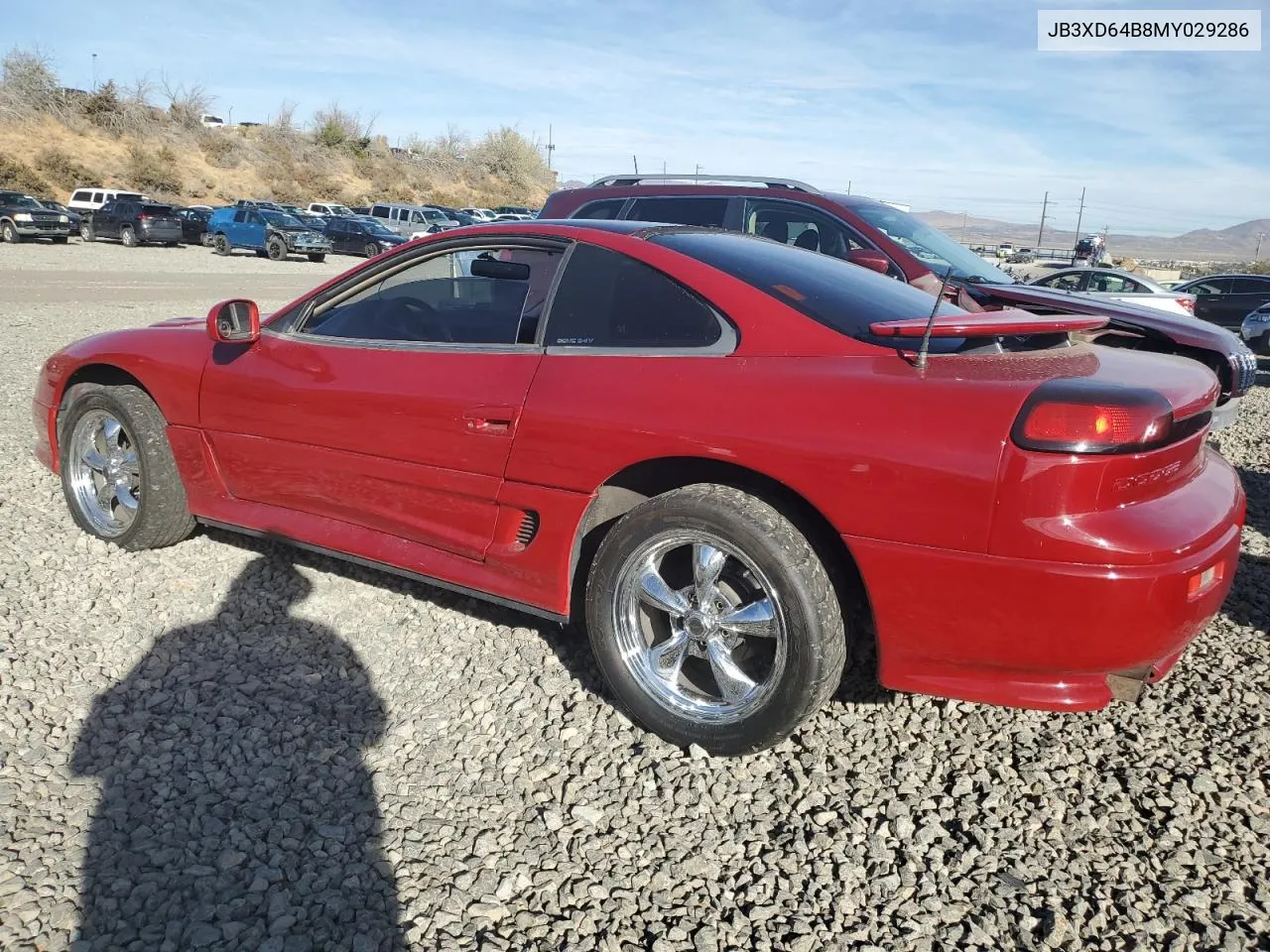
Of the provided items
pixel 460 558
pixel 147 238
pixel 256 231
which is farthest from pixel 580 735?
pixel 147 238

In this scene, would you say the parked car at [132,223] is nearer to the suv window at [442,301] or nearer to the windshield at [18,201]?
the windshield at [18,201]

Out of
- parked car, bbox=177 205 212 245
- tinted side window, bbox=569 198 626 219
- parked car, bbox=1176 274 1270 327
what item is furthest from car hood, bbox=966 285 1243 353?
parked car, bbox=177 205 212 245

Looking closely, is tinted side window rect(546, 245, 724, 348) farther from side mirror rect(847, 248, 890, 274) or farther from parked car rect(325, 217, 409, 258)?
parked car rect(325, 217, 409, 258)

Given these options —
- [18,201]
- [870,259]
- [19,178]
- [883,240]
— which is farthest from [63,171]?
[870,259]

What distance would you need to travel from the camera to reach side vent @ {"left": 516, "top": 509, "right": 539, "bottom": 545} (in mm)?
3135

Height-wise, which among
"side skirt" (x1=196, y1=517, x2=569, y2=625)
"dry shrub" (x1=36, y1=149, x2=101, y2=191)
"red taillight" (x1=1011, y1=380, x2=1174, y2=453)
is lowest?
"side skirt" (x1=196, y1=517, x2=569, y2=625)

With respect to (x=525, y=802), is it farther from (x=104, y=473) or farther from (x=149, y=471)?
(x=104, y=473)

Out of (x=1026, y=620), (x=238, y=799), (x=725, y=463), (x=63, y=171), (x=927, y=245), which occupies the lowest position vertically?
(x=238, y=799)

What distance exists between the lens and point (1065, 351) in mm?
2951

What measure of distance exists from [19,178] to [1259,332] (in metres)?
47.8

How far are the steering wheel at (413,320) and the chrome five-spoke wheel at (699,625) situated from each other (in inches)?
51.2

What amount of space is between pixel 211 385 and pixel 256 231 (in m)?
29.5

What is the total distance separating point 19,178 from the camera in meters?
43.1

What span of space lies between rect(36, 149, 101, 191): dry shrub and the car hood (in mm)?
50135
